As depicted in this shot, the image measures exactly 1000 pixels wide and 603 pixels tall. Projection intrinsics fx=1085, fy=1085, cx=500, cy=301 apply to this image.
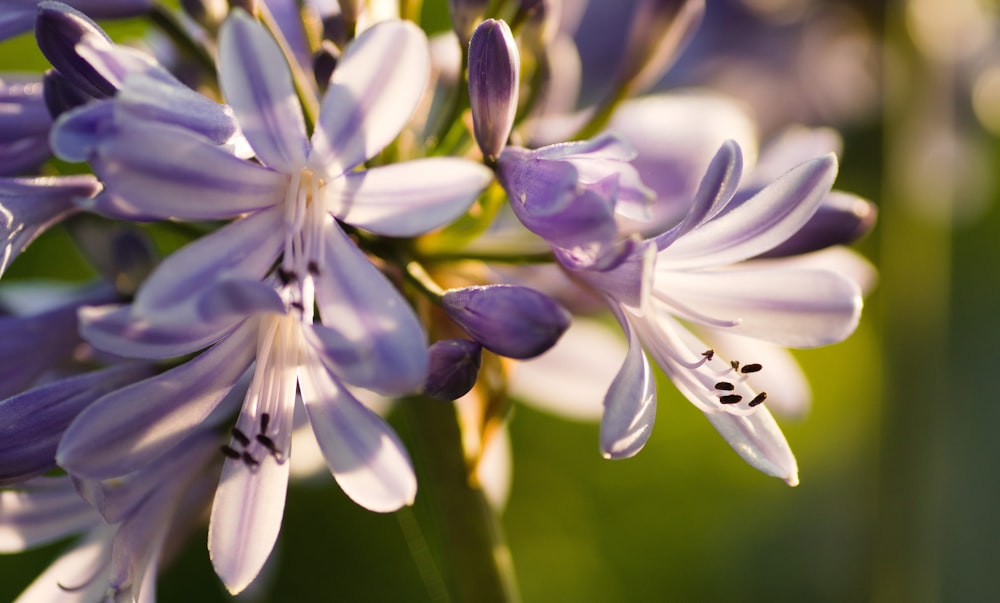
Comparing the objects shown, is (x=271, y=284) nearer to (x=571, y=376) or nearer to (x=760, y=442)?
(x=760, y=442)

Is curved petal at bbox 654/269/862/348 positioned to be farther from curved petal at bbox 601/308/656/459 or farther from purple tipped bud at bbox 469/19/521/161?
purple tipped bud at bbox 469/19/521/161

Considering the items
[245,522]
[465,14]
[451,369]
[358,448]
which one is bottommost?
[245,522]

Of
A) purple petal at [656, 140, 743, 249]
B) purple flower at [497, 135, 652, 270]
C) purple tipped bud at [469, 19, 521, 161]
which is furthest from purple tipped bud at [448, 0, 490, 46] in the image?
purple petal at [656, 140, 743, 249]

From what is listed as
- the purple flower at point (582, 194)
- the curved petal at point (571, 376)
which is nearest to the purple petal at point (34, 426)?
the purple flower at point (582, 194)

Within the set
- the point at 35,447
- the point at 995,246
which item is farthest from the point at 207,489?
the point at 995,246

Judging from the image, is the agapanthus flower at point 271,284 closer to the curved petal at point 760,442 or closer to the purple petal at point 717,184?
the purple petal at point 717,184

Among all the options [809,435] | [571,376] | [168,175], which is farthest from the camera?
[809,435]

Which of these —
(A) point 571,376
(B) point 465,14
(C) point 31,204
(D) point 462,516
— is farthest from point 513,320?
(A) point 571,376
